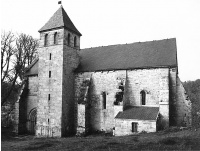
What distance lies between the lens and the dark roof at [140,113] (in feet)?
63.7

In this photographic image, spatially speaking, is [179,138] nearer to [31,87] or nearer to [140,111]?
[140,111]

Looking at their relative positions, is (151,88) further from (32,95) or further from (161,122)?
(32,95)

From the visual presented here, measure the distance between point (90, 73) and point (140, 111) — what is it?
7.35m

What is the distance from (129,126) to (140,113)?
171 cm

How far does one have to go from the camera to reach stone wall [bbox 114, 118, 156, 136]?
18.7 meters

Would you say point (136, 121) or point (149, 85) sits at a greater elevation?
point (149, 85)

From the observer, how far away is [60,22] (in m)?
23.9

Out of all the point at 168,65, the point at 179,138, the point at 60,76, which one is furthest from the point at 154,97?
the point at 60,76

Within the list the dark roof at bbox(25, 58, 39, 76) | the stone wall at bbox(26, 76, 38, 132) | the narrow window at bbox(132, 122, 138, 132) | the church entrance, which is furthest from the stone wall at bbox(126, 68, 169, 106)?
the dark roof at bbox(25, 58, 39, 76)

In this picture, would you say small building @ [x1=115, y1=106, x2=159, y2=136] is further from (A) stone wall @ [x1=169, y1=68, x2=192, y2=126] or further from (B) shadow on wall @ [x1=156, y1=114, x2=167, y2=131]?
(A) stone wall @ [x1=169, y1=68, x2=192, y2=126]

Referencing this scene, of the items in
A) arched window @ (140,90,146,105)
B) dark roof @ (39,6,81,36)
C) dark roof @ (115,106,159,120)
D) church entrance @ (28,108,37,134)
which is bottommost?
church entrance @ (28,108,37,134)

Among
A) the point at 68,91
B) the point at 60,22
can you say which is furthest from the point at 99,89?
the point at 60,22

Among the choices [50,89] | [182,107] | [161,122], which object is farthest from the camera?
[50,89]

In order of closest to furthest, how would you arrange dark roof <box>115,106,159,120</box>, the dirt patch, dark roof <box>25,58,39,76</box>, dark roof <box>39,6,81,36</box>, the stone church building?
1. the dirt patch
2. dark roof <box>115,106,159,120</box>
3. the stone church building
4. dark roof <box>39,6,81,36</box>
5. dark roof <box>25,58,39,76</box>
